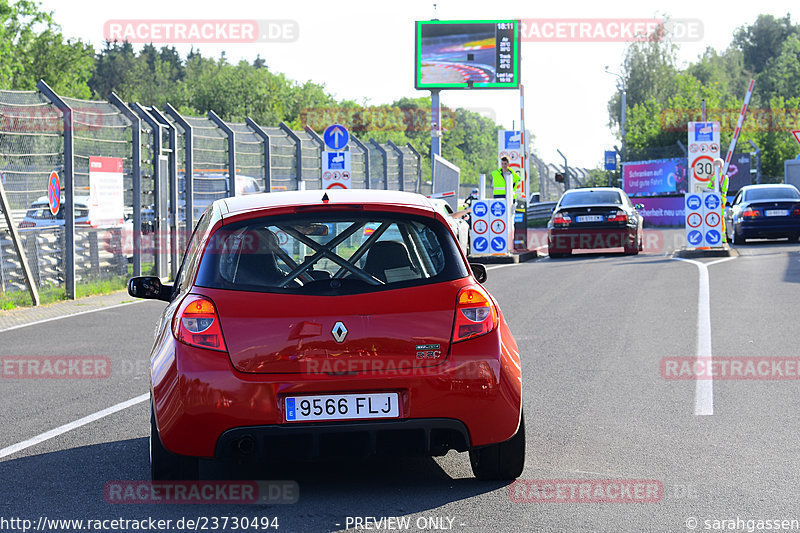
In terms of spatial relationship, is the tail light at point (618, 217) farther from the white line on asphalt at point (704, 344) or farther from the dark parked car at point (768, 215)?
the white line on asphalt at point (704, 344)

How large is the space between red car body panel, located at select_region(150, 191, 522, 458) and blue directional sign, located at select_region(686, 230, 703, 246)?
64.1 ft

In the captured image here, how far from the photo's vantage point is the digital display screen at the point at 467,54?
51.5m

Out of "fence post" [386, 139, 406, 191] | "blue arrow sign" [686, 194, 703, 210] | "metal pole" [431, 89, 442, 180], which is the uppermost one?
"metal pole" [431, 89, 442, 180]

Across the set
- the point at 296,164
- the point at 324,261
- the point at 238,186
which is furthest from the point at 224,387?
the point at 296,164

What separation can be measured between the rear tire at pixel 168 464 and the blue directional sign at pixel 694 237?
19870 millimetres

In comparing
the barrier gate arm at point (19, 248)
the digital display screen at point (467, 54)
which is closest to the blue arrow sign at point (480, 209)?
the barrier gate arm at point (19, 248)

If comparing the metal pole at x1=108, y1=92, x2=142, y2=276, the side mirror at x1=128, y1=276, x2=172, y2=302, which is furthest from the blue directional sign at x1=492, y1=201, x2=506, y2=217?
the side mirror at x1=128, y1=276, x2=172, y2=302

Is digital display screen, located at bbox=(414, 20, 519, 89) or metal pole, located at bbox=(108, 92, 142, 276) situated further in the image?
digital display screen, located at bbox=(414, 20, 519, 89)

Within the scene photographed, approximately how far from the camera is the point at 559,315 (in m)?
13.8

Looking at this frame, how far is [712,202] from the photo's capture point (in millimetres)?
24188

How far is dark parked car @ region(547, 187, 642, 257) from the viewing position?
979 inches

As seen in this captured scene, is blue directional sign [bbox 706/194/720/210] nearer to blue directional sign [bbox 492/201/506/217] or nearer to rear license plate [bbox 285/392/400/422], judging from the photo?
blue directional sign [bbox 492/201/506/217]

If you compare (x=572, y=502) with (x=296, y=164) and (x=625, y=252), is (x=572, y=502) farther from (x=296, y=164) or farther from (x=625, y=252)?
(x=296, y=164)

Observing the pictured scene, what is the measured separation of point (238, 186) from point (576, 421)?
18779 mm
